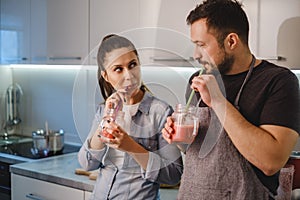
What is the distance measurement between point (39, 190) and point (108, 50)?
1.22 meters

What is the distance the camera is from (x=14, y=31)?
9.50ft

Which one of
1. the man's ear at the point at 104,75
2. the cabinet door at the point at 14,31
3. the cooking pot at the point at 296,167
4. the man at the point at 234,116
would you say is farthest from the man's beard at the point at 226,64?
the cabinet door at the point at 14,31

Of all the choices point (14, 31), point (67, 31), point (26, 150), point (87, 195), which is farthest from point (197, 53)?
point (14, 31)

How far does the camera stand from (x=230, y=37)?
1.20 metres

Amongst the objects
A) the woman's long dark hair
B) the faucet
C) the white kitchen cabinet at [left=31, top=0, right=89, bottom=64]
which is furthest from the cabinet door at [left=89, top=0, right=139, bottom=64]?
the faucet

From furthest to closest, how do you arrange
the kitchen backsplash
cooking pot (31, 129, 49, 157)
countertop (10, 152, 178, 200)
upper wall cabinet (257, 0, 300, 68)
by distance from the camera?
the kitchen backsplash
cooking pot (31, 129, 49, 157)
countertop (10, 152, 178, 200)
upper wall cabinet (257, 0, 300, 68)

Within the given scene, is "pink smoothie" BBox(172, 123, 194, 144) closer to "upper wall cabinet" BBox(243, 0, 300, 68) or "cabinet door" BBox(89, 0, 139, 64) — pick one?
"upper wall cabinet" BBox(243, 0, 300, 68)

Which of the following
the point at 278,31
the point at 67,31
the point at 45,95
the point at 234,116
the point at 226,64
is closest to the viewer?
the point at 234,116

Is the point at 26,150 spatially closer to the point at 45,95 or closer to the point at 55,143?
the point at 55,143

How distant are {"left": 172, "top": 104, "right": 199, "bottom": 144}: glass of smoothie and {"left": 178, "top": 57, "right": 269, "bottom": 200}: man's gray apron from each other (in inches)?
2.1

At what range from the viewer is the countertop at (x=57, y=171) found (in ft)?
6.50

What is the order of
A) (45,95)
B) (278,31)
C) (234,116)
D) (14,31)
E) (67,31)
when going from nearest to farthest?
(234,116), (278,31), (67,31), (14,31), (45,95)

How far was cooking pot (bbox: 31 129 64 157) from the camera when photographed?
2621 millimetres

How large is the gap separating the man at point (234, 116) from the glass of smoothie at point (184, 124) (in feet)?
0.06
